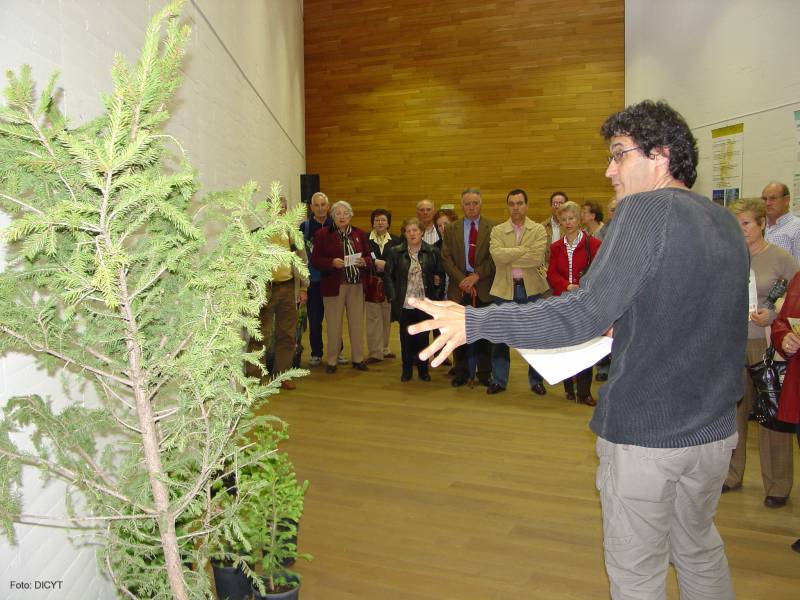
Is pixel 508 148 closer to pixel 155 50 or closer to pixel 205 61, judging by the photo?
pixel 205 61

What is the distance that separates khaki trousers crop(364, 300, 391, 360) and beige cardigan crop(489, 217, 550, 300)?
5.63ft

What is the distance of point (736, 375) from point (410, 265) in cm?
474

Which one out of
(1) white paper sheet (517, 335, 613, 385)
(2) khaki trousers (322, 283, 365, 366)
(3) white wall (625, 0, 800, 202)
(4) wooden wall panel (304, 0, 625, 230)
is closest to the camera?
(1) white paper sheet (517, 335, 613, 385)

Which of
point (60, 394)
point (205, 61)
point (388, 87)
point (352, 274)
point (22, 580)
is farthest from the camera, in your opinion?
point (388, 87)

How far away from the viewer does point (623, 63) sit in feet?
32.7

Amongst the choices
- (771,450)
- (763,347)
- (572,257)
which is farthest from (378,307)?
(771,450)

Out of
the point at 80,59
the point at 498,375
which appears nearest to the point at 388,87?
the point at 498,375

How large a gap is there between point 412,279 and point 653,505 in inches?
186

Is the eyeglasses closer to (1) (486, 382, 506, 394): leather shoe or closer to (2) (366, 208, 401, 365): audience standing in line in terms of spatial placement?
(1) (486, 382, 506, 394): leather shoe

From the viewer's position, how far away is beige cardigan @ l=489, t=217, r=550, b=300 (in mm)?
5586

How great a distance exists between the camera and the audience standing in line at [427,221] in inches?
293

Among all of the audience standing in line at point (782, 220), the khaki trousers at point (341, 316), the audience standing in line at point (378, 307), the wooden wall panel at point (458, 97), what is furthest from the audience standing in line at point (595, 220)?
the wooden wall panel at point (458, 97)

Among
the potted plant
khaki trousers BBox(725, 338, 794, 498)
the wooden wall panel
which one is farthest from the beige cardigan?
the wooden wall panel

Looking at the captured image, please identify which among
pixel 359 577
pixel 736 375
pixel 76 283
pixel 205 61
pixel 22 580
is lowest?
pixel 359 577
